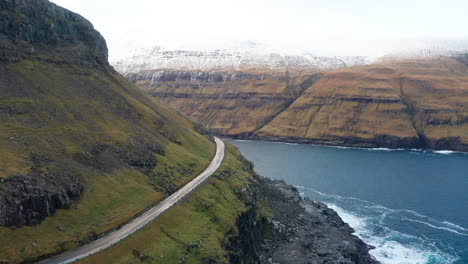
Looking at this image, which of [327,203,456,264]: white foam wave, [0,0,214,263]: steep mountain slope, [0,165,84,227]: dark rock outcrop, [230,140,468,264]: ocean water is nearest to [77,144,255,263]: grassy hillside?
[0,0,214,263]: steep mountain slope

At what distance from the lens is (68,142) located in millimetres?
86125

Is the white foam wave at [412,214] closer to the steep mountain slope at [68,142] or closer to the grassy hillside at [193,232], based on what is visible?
the grassy hillside at [193,232]

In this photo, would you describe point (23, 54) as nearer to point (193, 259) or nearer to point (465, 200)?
point (193, 259)

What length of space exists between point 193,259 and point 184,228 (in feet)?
28.1

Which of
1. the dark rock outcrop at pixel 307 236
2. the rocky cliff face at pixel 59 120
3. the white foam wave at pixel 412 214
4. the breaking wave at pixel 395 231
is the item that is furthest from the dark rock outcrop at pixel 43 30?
the white foam wave at pixel 412 214

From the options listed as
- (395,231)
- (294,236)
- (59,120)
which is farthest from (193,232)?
(395,231)

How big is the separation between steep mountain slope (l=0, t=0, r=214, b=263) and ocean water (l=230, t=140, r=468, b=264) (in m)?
55.5

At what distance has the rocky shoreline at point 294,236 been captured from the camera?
8850cm

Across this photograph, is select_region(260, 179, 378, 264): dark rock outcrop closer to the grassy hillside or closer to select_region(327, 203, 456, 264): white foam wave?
select_region(327, 203, 456, 264): white foam wave

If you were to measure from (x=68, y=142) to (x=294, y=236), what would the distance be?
205 ft

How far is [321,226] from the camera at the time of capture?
111 m

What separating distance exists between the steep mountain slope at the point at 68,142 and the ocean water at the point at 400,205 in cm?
5547

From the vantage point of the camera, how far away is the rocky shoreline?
290 ft

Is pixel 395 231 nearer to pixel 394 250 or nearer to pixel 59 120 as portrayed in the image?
pixel 394 250
